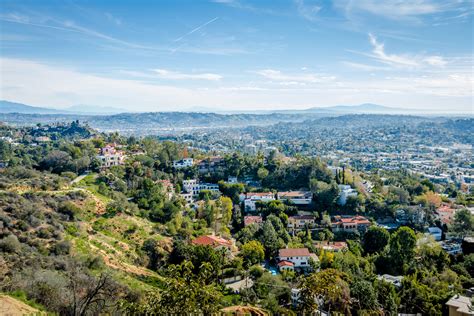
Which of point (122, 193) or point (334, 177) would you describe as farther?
point (334, 177)

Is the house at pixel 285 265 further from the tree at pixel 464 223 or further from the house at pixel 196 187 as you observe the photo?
the house at pixel 196 187

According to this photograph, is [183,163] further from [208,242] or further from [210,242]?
[210,242]

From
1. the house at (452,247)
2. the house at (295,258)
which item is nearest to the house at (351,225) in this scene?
the house at (452,247)

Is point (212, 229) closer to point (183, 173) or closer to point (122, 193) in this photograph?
point (122, 193)

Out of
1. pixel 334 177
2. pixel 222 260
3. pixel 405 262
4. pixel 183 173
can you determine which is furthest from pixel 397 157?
pixel 222 260

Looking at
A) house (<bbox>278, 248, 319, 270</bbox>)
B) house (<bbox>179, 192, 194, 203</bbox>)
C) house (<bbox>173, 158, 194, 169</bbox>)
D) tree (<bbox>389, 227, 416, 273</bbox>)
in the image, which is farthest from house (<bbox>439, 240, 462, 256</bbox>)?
house (<bbox>173, 158, 194, 169</bbox>)

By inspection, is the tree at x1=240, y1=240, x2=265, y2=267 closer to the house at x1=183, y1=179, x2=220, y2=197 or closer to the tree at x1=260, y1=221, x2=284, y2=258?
the tree at x1=260, y1=221, x2=284, y2=258
